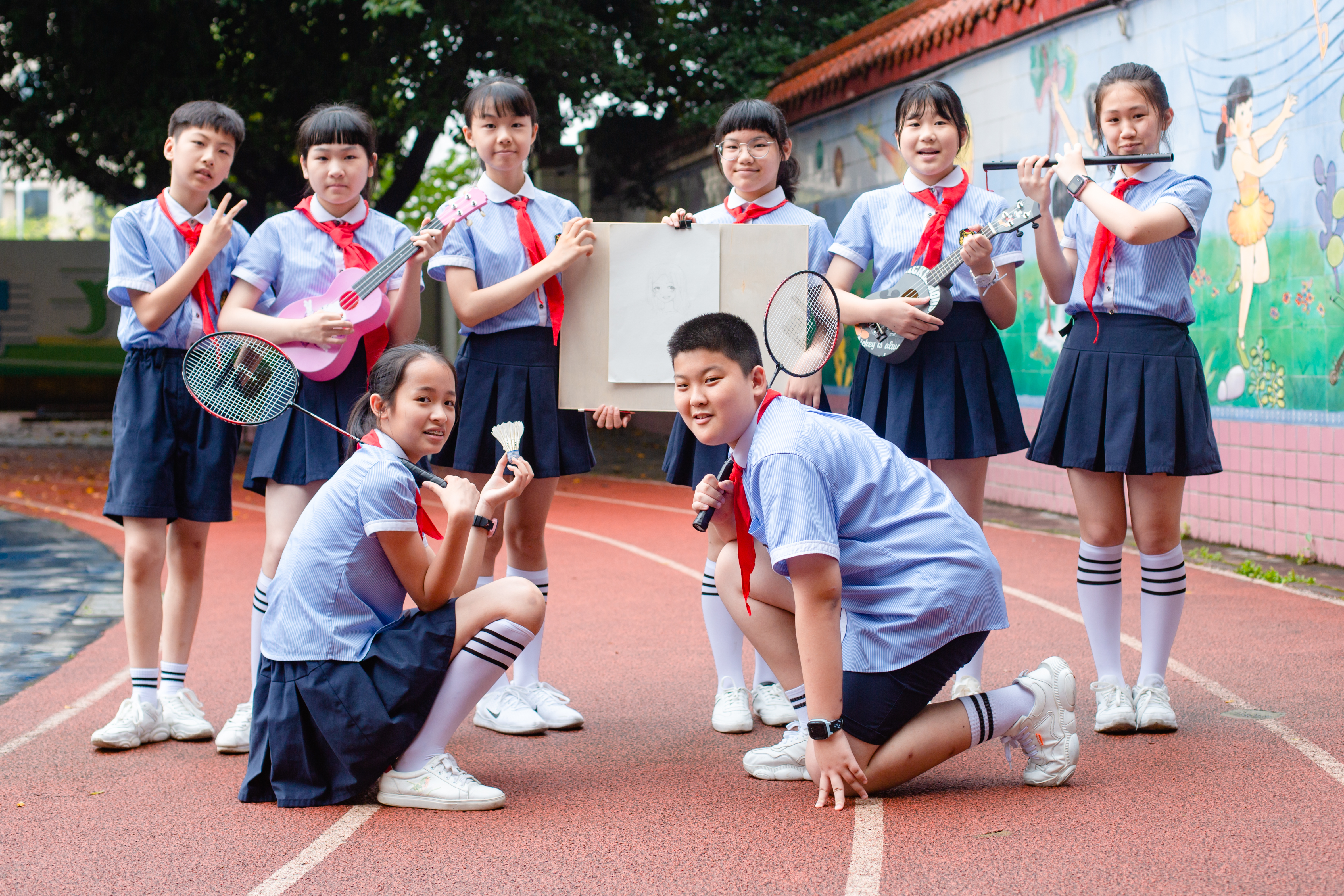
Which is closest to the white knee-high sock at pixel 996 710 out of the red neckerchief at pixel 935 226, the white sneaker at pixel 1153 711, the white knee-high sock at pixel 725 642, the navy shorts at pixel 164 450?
the white sneaker at pixel 1153 711

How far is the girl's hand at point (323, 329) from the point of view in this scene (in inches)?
155

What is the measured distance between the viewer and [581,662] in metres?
5.44

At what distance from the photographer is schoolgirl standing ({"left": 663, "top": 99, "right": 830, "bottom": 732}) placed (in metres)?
4.30

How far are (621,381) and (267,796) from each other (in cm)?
164

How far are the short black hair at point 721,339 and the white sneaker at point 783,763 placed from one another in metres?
1.11

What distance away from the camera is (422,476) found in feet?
11.7

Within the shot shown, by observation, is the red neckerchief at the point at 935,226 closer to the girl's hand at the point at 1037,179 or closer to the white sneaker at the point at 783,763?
the girl's hand at the point at 1037,179

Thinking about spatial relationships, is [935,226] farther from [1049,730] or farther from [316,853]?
[316,853]

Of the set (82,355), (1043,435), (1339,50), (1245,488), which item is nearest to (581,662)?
(1043,435)

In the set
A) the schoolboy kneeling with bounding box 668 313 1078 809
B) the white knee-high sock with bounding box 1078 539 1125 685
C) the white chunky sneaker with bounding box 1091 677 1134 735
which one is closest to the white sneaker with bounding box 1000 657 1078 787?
the schoolboy kneeling with bounding box 668 313 1078 809

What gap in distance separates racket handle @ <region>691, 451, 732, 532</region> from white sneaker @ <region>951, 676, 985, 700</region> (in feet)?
3.81

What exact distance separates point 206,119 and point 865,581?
2.58 meters

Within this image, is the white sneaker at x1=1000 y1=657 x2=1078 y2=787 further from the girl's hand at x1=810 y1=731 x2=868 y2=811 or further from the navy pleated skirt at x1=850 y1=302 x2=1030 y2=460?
the navy pleated skirt at x1=850 y1=302 x2=1030 y2=460

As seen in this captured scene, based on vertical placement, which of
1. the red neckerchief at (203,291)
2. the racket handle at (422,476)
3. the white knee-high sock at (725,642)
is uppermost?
the red neckerchief at (203,291)
